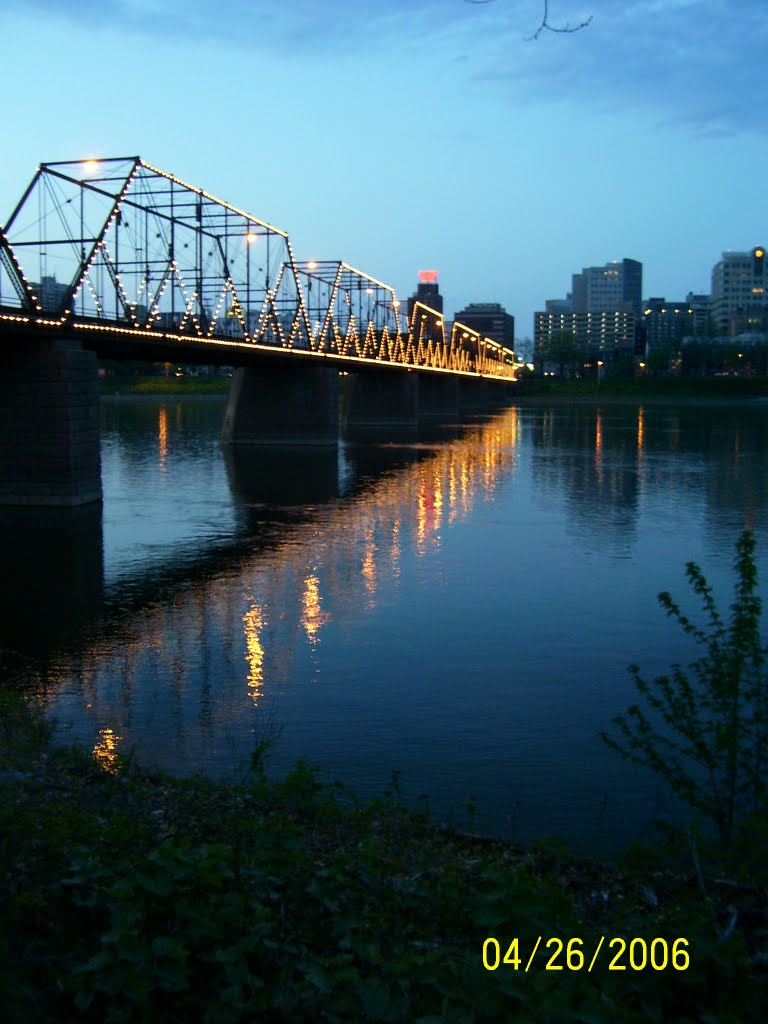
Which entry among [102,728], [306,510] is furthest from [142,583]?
[306,510]

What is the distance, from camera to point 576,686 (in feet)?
51.2

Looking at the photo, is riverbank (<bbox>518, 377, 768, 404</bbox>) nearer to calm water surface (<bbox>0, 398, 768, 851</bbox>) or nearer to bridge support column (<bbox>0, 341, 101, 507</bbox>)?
calm water surface (<bbox>0, 398, 768, 851</bbox>)

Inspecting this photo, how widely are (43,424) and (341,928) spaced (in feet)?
105

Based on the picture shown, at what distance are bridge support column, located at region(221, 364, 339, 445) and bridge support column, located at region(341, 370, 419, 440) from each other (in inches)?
1261

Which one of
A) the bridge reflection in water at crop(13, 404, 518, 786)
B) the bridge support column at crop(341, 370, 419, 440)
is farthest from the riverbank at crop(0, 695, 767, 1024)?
the bridge support column at crop(341, 370, 419, 440)

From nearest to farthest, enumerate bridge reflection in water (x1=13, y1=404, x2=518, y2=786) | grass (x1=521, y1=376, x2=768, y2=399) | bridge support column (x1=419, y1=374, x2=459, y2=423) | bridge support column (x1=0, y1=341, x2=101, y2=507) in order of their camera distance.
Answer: bridge reflection in water (x1=13, y1=404, x2=518, y2=786) → bridge support column (x1=0, y1=341, x2=101, y2=507) → bridge support column (x1=419, y1=374, x2=459, y2=423) → grass (x1=521, y1=376, x2=768, y2=399)

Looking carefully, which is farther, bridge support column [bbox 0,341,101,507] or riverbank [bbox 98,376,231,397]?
riverbank [bbox 98,376,231,397]

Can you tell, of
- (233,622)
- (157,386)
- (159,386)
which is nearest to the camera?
(233,622)

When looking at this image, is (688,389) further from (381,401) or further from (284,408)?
(284,408)

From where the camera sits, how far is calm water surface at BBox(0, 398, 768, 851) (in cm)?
1216

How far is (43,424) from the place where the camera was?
35.3 meters

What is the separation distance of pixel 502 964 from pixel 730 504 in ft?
118

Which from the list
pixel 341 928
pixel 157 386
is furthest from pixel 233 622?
pixel 157 386

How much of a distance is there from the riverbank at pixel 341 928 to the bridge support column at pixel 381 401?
95431mm
